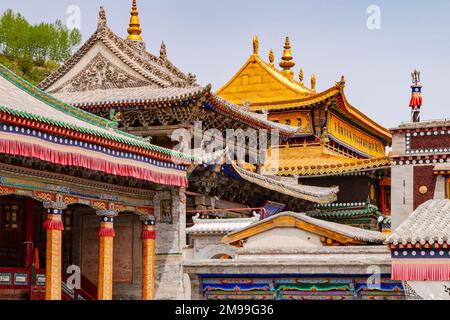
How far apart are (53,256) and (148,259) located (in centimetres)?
488

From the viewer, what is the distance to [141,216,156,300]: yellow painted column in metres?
30.5

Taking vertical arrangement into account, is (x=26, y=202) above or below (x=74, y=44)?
below

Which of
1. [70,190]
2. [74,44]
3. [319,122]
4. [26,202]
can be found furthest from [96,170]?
[74,44]

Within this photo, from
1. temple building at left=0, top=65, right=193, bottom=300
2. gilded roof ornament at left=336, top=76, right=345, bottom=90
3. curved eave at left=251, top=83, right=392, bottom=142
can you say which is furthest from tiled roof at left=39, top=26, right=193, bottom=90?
curved eave at left=251, top=83, right=392, bottom=142

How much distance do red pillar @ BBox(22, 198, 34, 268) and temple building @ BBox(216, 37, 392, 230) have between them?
61.8 feet

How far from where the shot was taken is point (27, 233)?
28.1 m

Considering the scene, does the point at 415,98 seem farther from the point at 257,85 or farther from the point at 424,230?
the point at 257,85

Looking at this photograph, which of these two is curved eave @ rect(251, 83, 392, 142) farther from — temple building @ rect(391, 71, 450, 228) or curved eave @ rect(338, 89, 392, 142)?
temple building @ rect(391, 71, 450, 228)

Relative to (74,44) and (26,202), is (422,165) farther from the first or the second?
(74,44)

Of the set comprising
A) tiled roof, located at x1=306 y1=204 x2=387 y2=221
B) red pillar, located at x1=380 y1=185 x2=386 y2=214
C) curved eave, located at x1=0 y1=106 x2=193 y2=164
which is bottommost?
tiled roof, located at x1=306 y1=204 x2=387 y2=221

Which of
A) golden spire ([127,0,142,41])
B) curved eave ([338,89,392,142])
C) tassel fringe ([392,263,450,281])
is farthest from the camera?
curved eave ([338,89,392,142])

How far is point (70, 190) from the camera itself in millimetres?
27375

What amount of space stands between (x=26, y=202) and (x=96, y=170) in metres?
2.67

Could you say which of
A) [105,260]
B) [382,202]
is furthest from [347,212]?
[105,260]
